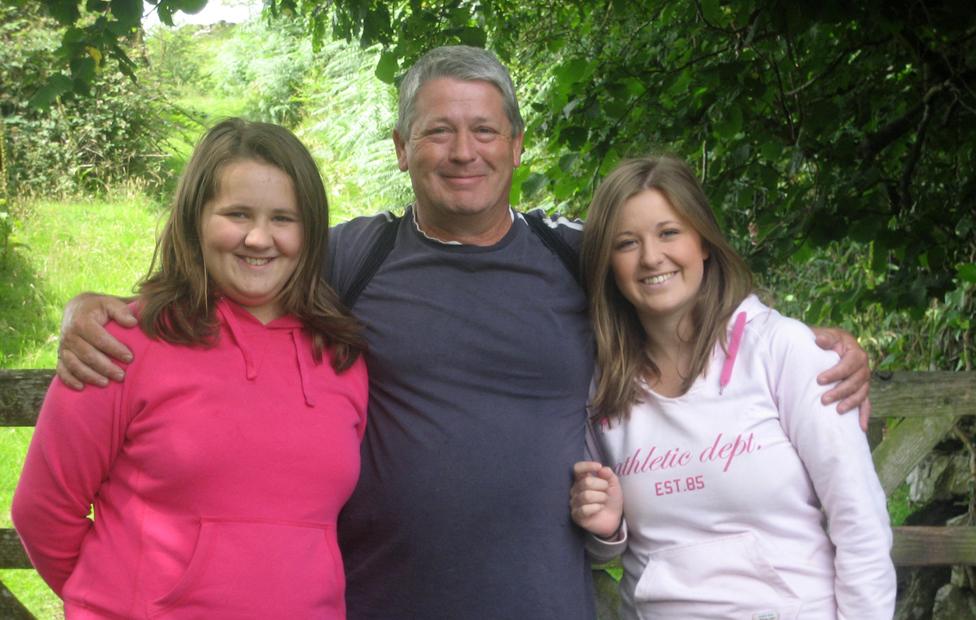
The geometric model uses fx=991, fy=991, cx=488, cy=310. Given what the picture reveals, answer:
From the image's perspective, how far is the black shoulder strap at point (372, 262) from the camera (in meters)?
2.30

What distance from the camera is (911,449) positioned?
306cm

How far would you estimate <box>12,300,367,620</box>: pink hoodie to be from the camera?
1771 mm

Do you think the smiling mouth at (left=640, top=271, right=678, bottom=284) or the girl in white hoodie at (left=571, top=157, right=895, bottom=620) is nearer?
the girl in white hoodie at (left=571, top=157, right=895, bottom=620)

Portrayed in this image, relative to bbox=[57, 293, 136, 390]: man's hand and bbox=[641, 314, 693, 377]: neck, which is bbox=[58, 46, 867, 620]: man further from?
bbox=[57, 293, 136, 390]: man's hand

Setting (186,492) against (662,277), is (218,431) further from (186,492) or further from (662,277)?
(662,277)

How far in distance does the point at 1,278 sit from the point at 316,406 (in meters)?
6.53

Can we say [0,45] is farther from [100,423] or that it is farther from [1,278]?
[100,423]

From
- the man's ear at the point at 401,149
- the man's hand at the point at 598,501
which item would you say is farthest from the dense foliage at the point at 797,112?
the man's hand at the point at 598,501

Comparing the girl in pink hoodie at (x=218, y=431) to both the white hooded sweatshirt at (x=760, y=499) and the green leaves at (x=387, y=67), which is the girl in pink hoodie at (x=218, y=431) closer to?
the white hooded sweatshirt at (x=760, y=499)

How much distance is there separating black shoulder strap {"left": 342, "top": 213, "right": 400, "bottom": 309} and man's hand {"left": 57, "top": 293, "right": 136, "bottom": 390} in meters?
0.55

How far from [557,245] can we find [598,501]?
649 mm

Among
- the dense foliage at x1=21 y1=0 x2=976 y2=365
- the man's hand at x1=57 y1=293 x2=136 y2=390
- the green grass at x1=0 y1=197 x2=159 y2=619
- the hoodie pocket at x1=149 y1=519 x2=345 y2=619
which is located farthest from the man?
the green grass at x1=0 y1=197 x2=159 y2=619

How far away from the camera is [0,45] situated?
9.72 meters

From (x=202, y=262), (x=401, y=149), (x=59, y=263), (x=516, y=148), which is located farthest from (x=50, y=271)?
(x=202, y=262)
